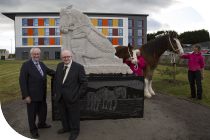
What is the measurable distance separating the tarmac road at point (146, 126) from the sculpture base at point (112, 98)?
0.63 ft

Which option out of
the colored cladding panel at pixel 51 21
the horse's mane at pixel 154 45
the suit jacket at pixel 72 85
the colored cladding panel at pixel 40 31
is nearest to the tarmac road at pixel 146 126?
the suit jacket at pixel 72 85

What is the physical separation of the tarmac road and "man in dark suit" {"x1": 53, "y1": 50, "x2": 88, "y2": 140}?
1.35 ft

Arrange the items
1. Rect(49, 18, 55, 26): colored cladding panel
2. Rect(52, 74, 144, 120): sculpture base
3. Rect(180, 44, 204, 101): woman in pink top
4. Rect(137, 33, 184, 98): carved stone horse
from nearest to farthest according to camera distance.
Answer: Rect(52, 74, 144, 120): sculpture base < Rect(180, 44, 204, 101): woman in pink top < Rect(137, 33, 184, 98): carved stone horse < Rect(49, 18, 55, 26): colored cladding panel

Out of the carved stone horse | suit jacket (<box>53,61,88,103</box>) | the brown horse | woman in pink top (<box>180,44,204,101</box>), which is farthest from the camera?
the carved stone horse

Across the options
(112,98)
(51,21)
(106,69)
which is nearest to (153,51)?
(106,69)

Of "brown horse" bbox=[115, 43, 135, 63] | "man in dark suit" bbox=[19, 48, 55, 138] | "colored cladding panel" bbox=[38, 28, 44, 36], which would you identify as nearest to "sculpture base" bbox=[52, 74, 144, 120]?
"man in dark suit" bbox=[19, 48, 55, 138]

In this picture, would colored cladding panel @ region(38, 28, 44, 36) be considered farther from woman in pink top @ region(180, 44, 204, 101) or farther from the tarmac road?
woman in pink top @ region(180, 44, 204, 101)

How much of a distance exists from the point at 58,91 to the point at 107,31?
34064 mm

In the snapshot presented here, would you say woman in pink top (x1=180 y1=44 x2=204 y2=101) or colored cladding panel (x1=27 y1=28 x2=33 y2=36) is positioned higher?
colored cladding panel (x1=27 y1=28 x2=33 y2=36)

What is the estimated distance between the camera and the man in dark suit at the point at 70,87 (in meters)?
2.96

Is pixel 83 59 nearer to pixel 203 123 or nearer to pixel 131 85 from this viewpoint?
pixel 131 85

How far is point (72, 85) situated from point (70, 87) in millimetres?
55

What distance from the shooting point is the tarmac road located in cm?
314

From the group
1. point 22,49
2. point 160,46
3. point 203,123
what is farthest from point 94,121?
point 22,49
